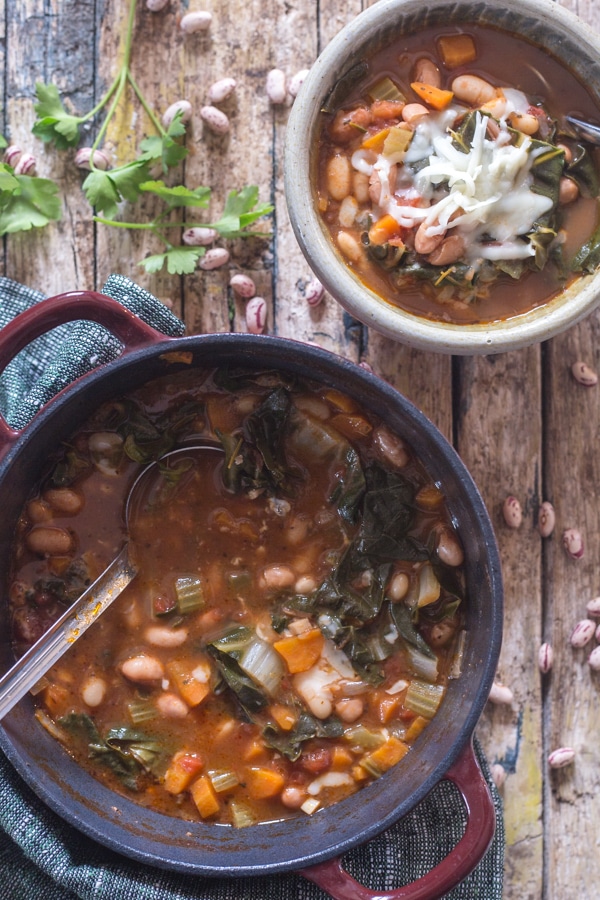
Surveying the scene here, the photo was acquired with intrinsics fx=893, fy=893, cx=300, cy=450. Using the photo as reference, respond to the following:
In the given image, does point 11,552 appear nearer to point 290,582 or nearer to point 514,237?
point 290,582

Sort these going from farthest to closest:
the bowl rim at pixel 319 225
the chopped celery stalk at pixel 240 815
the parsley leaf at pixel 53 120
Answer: the parsley leaf at pixel 53 120 → the chopped celery stalk at pixel 240 815 → the bowl rim at pixel 319 225

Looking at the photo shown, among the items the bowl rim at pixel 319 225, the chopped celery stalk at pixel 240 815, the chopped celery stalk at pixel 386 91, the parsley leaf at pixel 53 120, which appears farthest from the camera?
the parsley leaf at pixel 53 120

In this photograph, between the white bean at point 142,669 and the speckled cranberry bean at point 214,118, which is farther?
the speckled cranberry bean at point 214,118

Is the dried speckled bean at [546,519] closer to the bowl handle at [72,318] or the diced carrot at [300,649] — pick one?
the diced carrot at [300,649]

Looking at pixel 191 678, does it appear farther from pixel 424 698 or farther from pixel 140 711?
pixel 424 698

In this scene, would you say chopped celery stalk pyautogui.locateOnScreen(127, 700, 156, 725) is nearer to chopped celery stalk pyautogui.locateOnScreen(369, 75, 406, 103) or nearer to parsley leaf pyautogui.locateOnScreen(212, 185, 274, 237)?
parsley leaf pyautogui.locateOnScreen(212, 185, 274, 237)

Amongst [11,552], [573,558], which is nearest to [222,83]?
[11,552]

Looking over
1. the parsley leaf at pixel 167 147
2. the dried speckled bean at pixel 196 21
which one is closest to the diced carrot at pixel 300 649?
the parsley leaf at pixel 167 147
